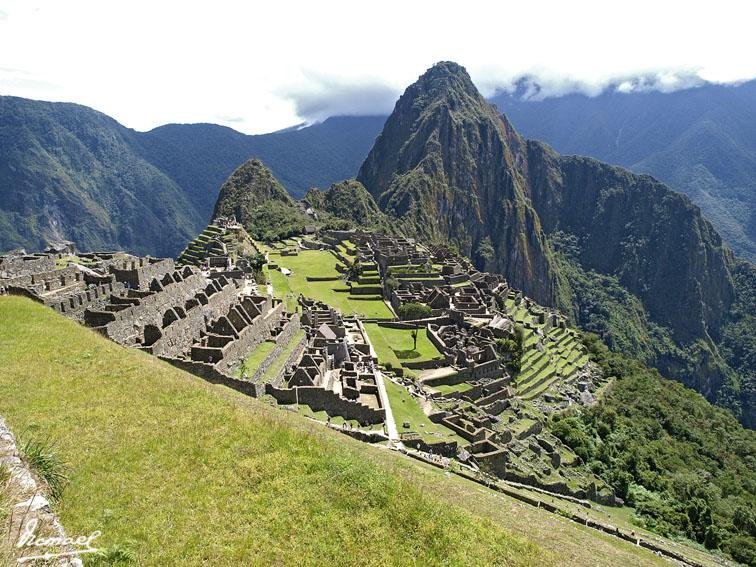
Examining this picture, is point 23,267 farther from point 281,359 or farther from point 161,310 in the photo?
point 281,359

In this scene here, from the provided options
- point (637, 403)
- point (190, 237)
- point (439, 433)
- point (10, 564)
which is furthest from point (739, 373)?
point (10, 564)

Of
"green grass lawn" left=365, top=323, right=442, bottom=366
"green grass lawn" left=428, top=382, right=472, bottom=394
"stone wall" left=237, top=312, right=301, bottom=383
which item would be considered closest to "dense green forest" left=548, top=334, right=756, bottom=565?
"green grass lawn" left=428, top=382, right=472, bottom=394

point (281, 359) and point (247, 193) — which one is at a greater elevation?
point (247, 193)

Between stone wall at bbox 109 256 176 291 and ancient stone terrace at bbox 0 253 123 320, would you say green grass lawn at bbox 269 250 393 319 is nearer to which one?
stone wall at bbox 109 256 176 291

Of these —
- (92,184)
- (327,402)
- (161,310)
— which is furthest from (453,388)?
(92,184)

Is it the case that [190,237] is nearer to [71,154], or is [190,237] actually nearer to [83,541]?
[71,154]

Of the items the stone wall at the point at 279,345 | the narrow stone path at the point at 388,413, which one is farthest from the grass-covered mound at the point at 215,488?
the narrow stone path at the point at 388,413

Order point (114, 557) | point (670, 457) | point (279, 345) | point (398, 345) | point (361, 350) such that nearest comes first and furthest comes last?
point (114, 557)
point (279, 345)
point (361, 350)
point (398, 345)
point (670, 457)
